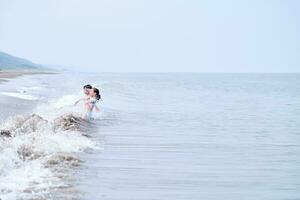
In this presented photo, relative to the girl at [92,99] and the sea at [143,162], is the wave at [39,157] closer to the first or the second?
the sea at [143,162]

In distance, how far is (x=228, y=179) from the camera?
37.9 ft

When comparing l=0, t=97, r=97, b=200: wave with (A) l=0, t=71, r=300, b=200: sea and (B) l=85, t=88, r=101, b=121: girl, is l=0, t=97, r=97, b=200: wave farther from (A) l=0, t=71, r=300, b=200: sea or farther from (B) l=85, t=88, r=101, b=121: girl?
(B) l=85, t=88, r=101, b=121: girl

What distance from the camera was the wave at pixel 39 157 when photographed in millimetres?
9617

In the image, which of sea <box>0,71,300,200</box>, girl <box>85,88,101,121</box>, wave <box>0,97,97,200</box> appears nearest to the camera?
wave <box>0,97,97,200</box>

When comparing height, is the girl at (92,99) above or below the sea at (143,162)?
above

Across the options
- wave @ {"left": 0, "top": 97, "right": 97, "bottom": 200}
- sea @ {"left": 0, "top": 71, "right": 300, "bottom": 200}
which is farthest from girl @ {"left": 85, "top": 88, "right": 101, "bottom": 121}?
wave @ {"left": 0, "top": 97, "right": 97, "bottom": 200}

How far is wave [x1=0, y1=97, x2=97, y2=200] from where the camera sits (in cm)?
962

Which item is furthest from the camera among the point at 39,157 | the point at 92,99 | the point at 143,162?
the point at 92,99

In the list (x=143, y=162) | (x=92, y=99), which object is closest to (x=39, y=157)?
(x=143, y=162)

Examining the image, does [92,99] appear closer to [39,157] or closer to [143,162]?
[143,162]

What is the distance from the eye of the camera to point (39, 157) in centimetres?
1291

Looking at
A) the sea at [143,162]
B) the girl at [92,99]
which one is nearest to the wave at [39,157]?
the sea at [143,162]

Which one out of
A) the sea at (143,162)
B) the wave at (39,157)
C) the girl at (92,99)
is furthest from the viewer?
the girl at (92,99)

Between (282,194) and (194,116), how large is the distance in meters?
18.7
